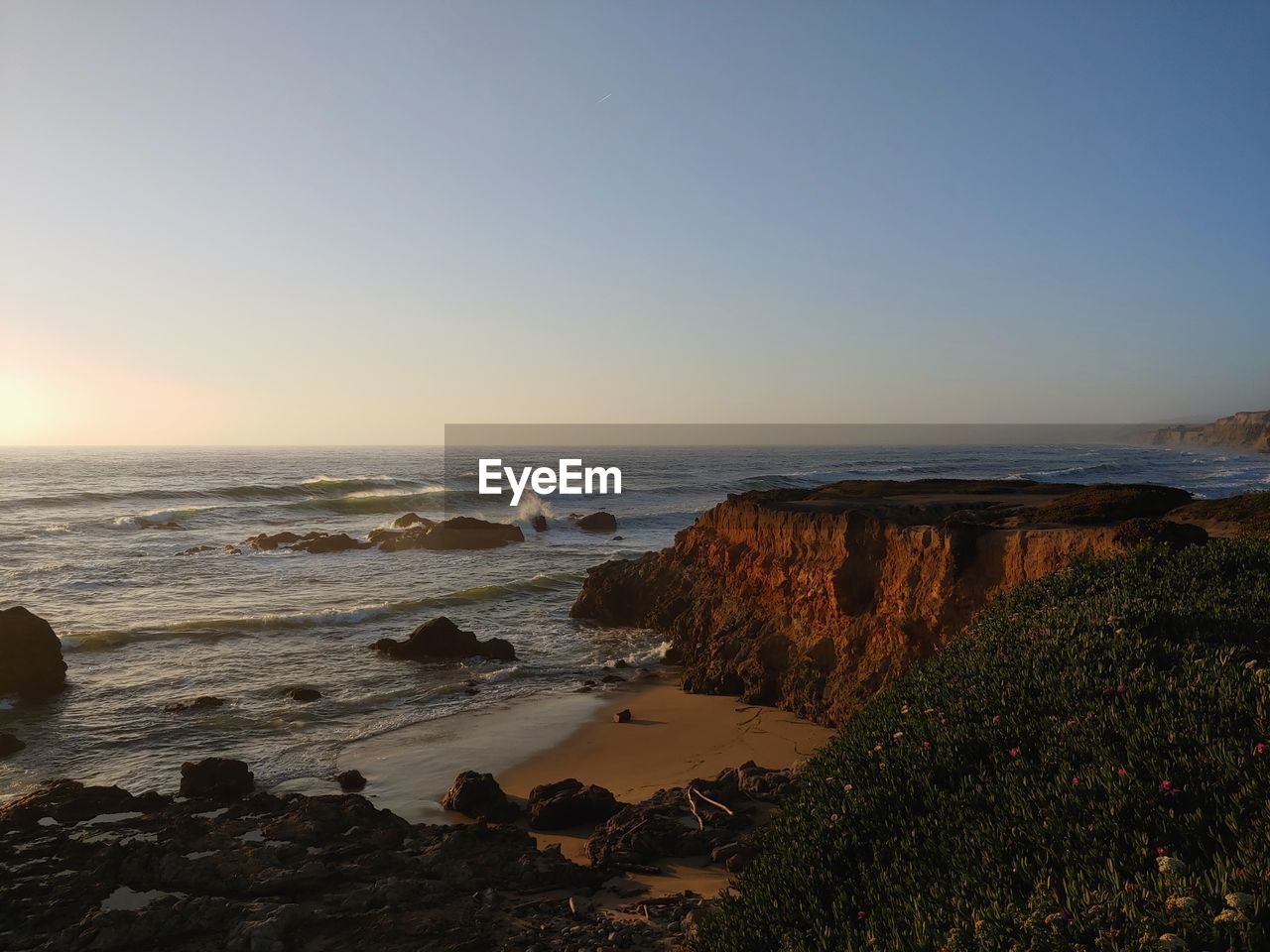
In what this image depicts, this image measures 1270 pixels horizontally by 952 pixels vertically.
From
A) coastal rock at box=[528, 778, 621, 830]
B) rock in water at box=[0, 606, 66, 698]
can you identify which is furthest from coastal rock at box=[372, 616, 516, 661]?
coastal rock at box=[528, 778, 621, 830]

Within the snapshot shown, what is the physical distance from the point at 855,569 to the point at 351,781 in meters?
11.8

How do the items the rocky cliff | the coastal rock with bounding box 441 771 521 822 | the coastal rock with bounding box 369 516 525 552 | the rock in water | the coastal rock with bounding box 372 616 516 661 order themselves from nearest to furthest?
the coastal rock with bounding box 441 771 521 822 → the rocky cliff → the rock in water → the coastal rock with bounding box 372 616 516 661 → the coastal rock with bounding box 369 516 525 552

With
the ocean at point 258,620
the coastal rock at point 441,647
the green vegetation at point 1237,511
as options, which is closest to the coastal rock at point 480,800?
the ocean at point 258,620

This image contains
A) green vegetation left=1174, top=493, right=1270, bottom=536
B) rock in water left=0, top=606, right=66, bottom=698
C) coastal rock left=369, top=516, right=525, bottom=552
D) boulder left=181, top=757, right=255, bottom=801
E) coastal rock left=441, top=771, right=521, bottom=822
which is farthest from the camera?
coastal rock left=369, top=516, right=525, bottom=552

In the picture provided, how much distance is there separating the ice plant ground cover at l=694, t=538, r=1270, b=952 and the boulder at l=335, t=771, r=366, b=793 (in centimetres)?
1013

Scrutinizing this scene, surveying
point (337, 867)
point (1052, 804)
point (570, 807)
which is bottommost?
point (570, 807)

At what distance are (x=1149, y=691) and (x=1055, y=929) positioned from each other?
299 cm

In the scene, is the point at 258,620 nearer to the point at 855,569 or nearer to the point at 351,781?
the point at 351,781

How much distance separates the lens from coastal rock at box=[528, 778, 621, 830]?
1264 centimetres

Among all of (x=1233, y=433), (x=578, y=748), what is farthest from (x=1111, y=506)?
(x=1233, y=433)

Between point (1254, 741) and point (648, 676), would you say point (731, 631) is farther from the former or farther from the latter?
point (1254, 741)

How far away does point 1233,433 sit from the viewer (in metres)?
150
